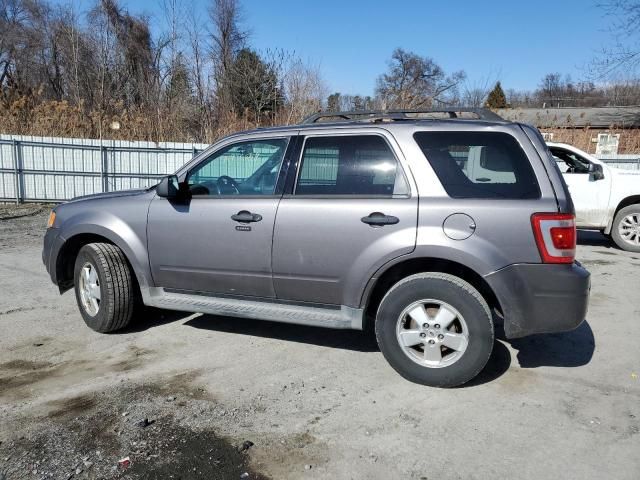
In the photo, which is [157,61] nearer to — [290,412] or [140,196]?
[140,196]

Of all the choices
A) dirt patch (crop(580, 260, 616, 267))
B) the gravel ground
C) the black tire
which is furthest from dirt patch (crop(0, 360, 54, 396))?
dirt patch (crop(580, 260, 616, 267))

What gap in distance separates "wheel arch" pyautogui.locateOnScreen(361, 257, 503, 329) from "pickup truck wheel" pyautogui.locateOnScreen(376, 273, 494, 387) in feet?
0.39

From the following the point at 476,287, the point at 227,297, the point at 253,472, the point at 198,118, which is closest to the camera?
the point at 253,472

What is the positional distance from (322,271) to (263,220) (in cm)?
62

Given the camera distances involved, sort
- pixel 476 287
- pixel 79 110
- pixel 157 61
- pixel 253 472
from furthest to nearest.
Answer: pixel 157 61, pixel 79 110, pixel 476 287, pixel 253 472

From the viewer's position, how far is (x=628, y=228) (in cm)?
891

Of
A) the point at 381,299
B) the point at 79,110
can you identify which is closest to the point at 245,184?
the point at 381,299

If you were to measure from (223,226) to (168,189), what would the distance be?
58 centimetres

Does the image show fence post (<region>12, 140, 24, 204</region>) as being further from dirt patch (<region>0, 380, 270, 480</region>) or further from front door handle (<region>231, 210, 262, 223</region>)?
dirt patch (<region>0, 380, 270, 480</region>)

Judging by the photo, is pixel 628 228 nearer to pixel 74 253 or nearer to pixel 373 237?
pixel 373 237

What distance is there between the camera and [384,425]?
3.04m

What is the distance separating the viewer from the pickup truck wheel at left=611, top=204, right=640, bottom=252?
880 centimetres

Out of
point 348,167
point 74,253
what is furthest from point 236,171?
point 74,253

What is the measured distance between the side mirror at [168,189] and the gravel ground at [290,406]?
1.32 metres
